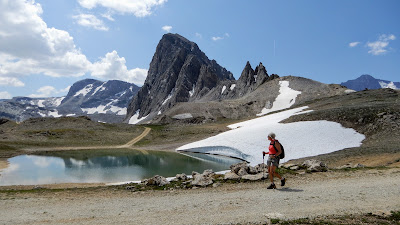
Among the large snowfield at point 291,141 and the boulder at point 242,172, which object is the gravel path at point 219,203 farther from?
the large snowfield at point 291,141

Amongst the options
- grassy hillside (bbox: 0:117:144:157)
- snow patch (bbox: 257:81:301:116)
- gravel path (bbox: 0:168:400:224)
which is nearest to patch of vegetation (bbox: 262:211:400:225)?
gravel path (bbox: 0:168:400:224)

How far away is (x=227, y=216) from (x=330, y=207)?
4.93 m

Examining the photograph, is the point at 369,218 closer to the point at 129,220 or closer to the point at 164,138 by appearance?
the point at 129,220

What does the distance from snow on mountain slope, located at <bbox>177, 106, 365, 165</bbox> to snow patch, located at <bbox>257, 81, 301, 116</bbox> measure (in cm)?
7149

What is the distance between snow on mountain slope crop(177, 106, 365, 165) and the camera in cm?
4553

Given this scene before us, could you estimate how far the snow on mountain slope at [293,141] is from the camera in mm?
45531

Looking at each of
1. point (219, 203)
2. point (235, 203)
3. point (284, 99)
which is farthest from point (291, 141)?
point (284, 99)

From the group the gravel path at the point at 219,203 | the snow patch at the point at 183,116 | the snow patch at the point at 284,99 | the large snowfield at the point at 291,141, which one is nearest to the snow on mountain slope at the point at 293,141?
the large snowfield at the point at 291,141

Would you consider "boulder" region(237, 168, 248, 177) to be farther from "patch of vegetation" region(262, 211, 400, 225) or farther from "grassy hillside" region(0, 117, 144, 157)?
"grassy hillside" region(0, 117, 144, 157)

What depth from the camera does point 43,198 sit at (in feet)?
64.2

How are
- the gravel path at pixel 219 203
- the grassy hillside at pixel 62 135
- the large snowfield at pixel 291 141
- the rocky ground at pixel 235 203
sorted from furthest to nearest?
the grassy hillside at pixel 62 135 < the large snowfield at pixel 291 141 < the gravel path at pixel 219 203 < the rocky ground at pixel 235 203

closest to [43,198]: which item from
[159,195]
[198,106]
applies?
[159,195]

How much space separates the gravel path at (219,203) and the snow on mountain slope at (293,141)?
25.2 m

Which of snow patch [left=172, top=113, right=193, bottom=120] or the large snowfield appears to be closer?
the large snowfield
